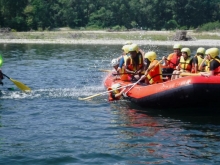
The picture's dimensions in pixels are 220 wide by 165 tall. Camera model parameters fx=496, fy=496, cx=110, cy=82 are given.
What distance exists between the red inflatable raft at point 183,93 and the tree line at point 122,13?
49.1 m

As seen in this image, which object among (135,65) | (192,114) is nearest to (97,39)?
(135,65)

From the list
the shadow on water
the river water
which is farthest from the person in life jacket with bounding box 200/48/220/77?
the river water

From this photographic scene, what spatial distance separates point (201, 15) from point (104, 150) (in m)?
63.5

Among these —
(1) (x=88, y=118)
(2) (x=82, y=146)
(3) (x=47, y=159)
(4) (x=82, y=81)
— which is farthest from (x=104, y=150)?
(4) (x=82, y=81)

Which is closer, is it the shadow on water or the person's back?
the shadow on water

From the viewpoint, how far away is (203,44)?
43.1 m

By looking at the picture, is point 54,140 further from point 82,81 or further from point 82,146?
point 82,81

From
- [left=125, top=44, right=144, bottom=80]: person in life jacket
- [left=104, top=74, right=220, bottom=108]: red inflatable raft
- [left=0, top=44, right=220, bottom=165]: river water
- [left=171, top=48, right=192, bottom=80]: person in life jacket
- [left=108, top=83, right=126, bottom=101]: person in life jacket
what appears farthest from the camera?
[left=125, top=44, right=144, bottom=80]: person in life jacket

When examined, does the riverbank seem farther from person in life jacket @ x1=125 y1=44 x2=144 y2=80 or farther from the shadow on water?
the shadow on water

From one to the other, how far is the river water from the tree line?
155ft

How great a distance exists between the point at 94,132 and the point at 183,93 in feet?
7.36

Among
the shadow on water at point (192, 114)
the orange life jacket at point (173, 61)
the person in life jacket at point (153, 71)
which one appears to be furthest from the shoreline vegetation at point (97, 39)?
the shadow on water at point (192, 114)

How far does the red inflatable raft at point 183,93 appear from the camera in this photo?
1077cm

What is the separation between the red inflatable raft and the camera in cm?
1077
